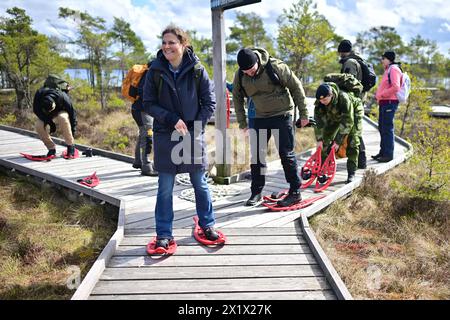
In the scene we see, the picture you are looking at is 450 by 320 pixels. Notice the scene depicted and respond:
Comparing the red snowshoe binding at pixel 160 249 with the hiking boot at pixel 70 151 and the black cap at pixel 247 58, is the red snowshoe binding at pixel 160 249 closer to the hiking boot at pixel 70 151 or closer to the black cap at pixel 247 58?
the black cap at pixel 247 58

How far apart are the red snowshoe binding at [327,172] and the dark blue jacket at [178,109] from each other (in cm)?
251

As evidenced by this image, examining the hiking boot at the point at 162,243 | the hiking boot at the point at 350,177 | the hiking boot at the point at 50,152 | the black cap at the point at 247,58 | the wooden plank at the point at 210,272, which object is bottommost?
the wooden plank at the point at 210,272

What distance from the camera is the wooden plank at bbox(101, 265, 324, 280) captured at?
2904 mm

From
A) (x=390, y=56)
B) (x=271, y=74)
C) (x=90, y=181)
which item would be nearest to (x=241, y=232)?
(x=271, y=74)

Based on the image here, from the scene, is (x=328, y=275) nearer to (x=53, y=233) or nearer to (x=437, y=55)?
(x=53, y=233)

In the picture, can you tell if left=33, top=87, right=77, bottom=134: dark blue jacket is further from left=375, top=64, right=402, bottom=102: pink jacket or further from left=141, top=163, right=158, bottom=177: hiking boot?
left=375, top=64, right=402, bottom=102: pink jacket

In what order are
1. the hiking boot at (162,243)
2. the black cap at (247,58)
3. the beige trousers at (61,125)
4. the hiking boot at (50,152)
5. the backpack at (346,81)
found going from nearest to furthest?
the hiking boot at (162,243), the black cap at (247,58), the backpack at (346,81), the beige trousers at (61,125), the hiking boot at (50,152)

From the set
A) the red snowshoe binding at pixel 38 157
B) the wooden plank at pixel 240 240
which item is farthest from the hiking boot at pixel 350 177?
the red snowshoe binding at pixel 38 157

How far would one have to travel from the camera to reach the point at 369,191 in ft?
17.5

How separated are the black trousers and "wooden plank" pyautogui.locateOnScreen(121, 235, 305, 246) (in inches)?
32.0

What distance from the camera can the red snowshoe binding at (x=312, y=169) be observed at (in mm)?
5032

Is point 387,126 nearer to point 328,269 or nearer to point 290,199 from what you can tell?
point 290,199

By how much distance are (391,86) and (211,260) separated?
15.0 feet
